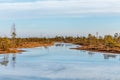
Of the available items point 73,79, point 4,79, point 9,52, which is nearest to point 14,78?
point 4,79

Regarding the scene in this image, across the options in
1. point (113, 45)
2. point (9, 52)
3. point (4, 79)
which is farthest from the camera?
point (113, 45)

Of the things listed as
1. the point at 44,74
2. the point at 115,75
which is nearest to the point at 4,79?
the point at 44,74

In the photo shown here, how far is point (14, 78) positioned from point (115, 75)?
971cm

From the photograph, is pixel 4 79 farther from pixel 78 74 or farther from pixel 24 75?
pixel 78 74

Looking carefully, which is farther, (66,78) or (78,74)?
(78,74)

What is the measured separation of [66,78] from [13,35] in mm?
43618

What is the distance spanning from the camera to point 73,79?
25.3 metres

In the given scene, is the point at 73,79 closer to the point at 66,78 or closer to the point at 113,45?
the point at 66,78

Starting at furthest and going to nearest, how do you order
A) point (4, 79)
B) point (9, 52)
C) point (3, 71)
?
point (9, 52) → point (3, 71) → point (4, 79)

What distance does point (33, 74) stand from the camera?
28.4 meters

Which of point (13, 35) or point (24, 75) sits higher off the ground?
point (13, 35)

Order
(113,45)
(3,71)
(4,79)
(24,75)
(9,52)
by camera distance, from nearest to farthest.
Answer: (4,79)
(24,75)
(3,71)
(9,52)
(113,45)

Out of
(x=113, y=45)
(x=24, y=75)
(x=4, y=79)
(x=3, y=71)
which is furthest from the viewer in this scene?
(x=113, y=45)

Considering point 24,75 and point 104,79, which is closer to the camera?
point 104,79
